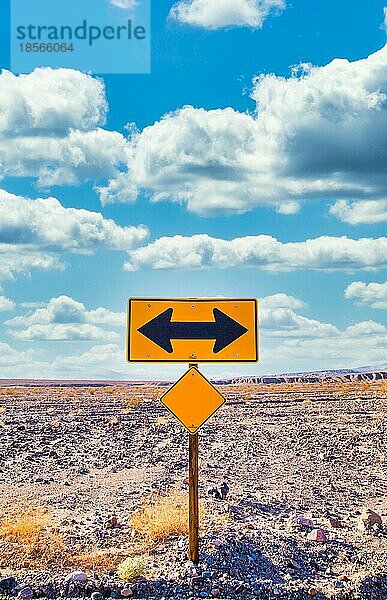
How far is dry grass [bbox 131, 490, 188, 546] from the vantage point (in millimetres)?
7625

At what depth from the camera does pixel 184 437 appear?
53.9ft

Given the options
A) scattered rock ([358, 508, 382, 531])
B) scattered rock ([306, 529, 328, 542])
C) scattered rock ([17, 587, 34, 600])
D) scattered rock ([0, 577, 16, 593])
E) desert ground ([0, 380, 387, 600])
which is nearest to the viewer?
scattered rock ([17, 587, 34, 600])

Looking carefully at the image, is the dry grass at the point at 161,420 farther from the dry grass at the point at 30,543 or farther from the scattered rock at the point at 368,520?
the scattered rock at the point at 368,520

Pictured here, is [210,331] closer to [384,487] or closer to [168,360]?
[168,360]

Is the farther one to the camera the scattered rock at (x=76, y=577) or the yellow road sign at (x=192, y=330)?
the yellow road sign at (x=192, y=330)

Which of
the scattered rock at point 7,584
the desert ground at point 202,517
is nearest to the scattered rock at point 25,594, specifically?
the desert ground at point 202,517

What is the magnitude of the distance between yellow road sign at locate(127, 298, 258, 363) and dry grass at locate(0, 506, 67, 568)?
2.37 meters

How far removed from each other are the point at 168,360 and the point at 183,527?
87.7 inches

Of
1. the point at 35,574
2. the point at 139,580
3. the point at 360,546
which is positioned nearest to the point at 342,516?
the point at 360,546

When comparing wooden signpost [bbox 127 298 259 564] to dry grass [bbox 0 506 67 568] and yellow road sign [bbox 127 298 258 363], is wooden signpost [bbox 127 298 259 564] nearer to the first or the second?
yellow road sign [bbox 127 298 258 363]

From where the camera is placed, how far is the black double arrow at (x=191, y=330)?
6.98 metres

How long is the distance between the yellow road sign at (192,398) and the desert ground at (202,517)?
1.48 meters

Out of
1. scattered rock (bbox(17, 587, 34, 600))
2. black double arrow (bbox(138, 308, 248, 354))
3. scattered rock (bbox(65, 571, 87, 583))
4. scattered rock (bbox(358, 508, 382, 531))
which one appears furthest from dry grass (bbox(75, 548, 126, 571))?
scattered rock (bbox(358, 508, 382, 531))

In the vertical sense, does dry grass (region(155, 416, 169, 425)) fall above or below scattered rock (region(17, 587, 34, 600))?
above
